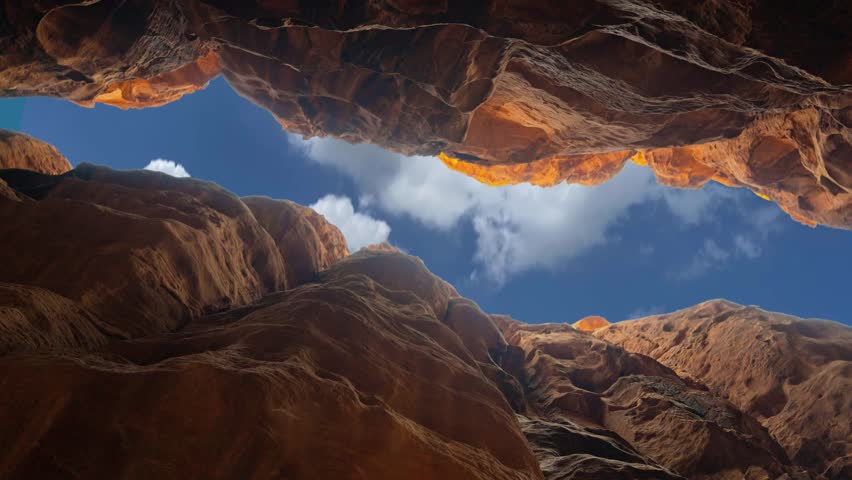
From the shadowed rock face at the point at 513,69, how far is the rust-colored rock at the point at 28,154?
6.64 ft

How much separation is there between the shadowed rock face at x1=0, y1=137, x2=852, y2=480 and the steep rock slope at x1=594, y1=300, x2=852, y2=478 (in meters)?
0.07

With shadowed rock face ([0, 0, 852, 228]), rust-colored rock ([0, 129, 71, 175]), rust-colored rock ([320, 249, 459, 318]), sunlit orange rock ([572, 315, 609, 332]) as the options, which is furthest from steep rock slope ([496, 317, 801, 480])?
rust-colored rock ([0, 129, 71, 175])

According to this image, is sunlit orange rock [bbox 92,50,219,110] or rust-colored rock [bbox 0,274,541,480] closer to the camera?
rust-colored rock [bbox 0,274,541,480]

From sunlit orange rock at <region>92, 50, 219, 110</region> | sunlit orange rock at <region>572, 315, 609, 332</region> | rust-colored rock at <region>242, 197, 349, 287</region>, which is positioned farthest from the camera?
sunlit orange rock at <region>572, 315, 609, 332</region>

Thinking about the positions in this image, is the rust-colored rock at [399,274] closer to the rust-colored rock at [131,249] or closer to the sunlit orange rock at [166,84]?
the rust-colored rock at [131,249]

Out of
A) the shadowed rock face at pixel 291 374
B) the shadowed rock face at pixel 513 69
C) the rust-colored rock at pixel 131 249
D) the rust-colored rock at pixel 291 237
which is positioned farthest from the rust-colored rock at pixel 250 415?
the shadowed rock face at pixel 513 69

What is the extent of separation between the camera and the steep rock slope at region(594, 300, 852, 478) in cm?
1239

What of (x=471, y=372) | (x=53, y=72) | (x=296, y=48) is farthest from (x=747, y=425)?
(x=53, y=72)

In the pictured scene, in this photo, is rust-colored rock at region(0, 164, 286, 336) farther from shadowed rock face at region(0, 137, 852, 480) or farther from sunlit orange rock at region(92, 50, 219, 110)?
sunlit orange rock at region(92, 50, 219, 110)

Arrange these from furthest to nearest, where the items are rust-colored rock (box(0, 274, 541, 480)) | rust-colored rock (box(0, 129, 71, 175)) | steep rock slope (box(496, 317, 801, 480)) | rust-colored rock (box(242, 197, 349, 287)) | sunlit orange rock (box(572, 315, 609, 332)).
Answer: sunlit orange rock (box(572, 315, 609, 332)) < rust-colored rock (box(242, 197, 349, 287)) < rust-colored rock (box(0, 129, 71, 175)) < steep rock slope (box(496, 317, 801, 480)) < rust-colored rock (box(0, 274, 541, 480))

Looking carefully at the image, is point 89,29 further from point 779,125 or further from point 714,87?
point 779,125

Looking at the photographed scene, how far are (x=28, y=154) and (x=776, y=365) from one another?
95.9ft

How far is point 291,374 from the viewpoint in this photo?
612 centimetres

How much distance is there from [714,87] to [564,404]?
35.1 ft
